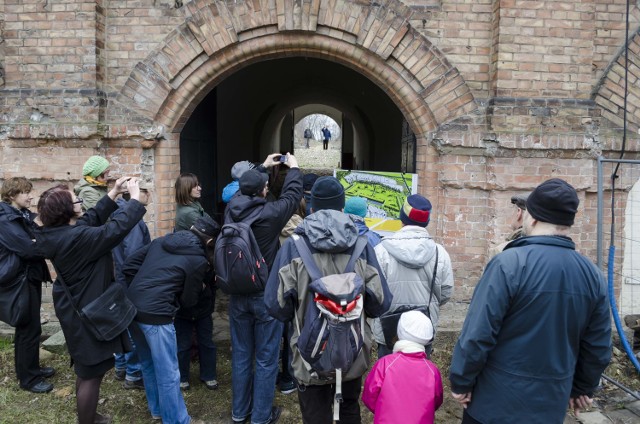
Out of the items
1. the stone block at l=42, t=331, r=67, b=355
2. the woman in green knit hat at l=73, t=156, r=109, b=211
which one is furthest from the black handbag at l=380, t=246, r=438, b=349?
the stone block at l=42, t=331, r=67, b=355

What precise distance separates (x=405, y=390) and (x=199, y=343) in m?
2.18

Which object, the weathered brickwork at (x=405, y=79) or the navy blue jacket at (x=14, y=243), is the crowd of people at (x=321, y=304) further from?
the weathered brickwork at (x=405, y=79)

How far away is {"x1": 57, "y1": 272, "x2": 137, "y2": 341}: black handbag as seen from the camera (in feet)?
10.8

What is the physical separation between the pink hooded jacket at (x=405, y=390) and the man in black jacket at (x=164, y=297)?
5.22 ft

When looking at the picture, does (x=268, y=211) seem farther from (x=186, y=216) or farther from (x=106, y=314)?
(x=106, y=314)

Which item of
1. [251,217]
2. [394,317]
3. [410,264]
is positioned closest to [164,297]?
[251,217]

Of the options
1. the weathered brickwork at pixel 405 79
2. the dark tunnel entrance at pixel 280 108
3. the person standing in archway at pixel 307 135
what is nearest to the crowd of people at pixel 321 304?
the weathered brickwork at pixel 405 79

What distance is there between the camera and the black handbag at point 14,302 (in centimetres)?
412

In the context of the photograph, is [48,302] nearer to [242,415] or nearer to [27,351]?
[27,351]

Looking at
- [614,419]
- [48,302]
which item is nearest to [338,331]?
[614,419]

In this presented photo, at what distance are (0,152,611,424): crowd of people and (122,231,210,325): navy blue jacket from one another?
0.03ft

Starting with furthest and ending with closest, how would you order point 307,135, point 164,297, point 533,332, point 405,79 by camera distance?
point 307,135
point 405,79
point 164,297
point 533,332

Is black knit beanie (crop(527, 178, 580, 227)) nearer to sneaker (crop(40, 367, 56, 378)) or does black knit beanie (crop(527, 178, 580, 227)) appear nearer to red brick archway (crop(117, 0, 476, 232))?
red brick archway (crop(117, 0, 476, 232))

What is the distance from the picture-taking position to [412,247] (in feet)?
11.1
